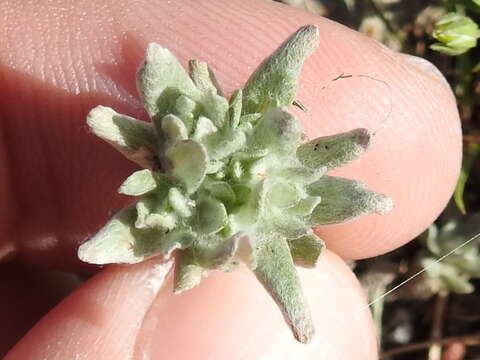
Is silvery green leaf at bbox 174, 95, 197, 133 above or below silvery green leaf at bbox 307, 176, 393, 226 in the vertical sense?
above

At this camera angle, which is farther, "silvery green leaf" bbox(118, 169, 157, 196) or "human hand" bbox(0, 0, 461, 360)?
"human hand" bbox(0, 0, 461, 360)

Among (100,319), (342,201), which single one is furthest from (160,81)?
(100,319)

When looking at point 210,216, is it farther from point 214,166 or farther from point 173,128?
point 173,128

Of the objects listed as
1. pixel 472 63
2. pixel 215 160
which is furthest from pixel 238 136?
pixel 472 63

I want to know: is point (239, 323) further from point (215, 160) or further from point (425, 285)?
point (425, 285)

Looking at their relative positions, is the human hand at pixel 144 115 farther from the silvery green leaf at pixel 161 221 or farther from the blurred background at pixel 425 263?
the silvery green leaf at pixel 161 221

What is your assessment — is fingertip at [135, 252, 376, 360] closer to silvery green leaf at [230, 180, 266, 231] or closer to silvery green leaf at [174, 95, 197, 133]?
silvery green leaf at [230, 180, 266, 231]

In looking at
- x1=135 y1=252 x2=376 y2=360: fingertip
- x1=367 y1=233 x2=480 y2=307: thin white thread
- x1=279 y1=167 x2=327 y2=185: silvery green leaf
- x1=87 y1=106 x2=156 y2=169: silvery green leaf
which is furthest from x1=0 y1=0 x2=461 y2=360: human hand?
x1=279 y1=167 x2=327 y2=185: silvery green leaf
